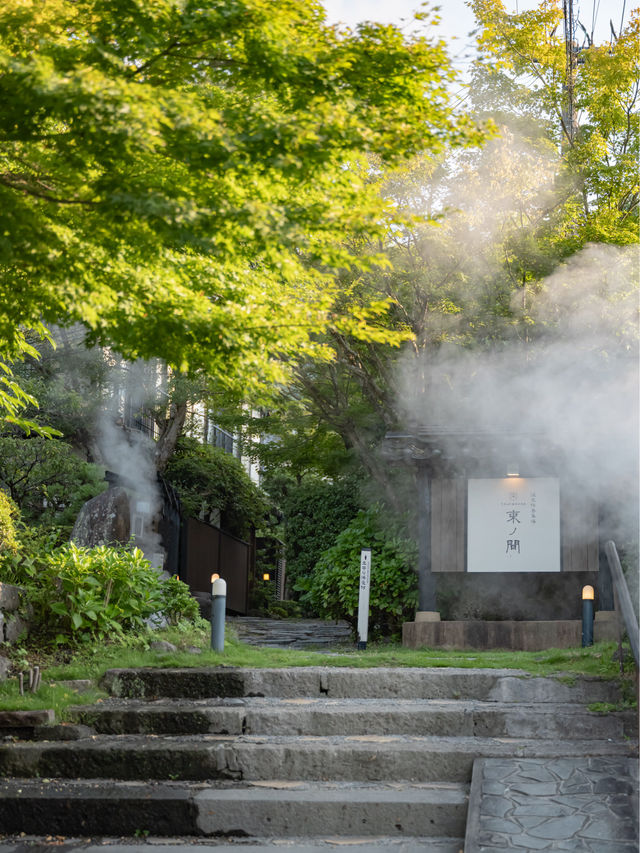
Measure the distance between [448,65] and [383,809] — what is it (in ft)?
16.0

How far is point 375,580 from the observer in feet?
51.8

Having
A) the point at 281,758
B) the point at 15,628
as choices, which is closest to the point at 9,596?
the point at 15,628

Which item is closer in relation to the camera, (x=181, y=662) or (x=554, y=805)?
(x=554, y=805)

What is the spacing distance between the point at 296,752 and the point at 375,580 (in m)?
9.04

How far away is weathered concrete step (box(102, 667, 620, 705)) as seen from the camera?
27.6ft

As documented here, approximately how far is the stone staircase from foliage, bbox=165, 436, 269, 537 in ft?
46.8

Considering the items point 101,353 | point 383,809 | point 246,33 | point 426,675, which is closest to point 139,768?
point 383,809

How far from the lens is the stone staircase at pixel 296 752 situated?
6066mm

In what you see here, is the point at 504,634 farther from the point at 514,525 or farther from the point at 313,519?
the point at 313,519

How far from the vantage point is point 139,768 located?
6848mm

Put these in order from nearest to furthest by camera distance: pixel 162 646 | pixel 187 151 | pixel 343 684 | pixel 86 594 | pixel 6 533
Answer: pixel 187 151
pixel 343 684
pixel 86 594
pixel 162 646
pixel 6 533

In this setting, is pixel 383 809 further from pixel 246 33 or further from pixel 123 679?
pixel 246 33

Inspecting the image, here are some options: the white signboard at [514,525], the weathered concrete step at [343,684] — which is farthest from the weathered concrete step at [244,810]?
the white signboard at [514,525]

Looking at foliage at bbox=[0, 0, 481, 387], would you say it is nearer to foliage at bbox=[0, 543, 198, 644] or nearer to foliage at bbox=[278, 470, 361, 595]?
foliage at bbox=[0, 543, 198, 644]
